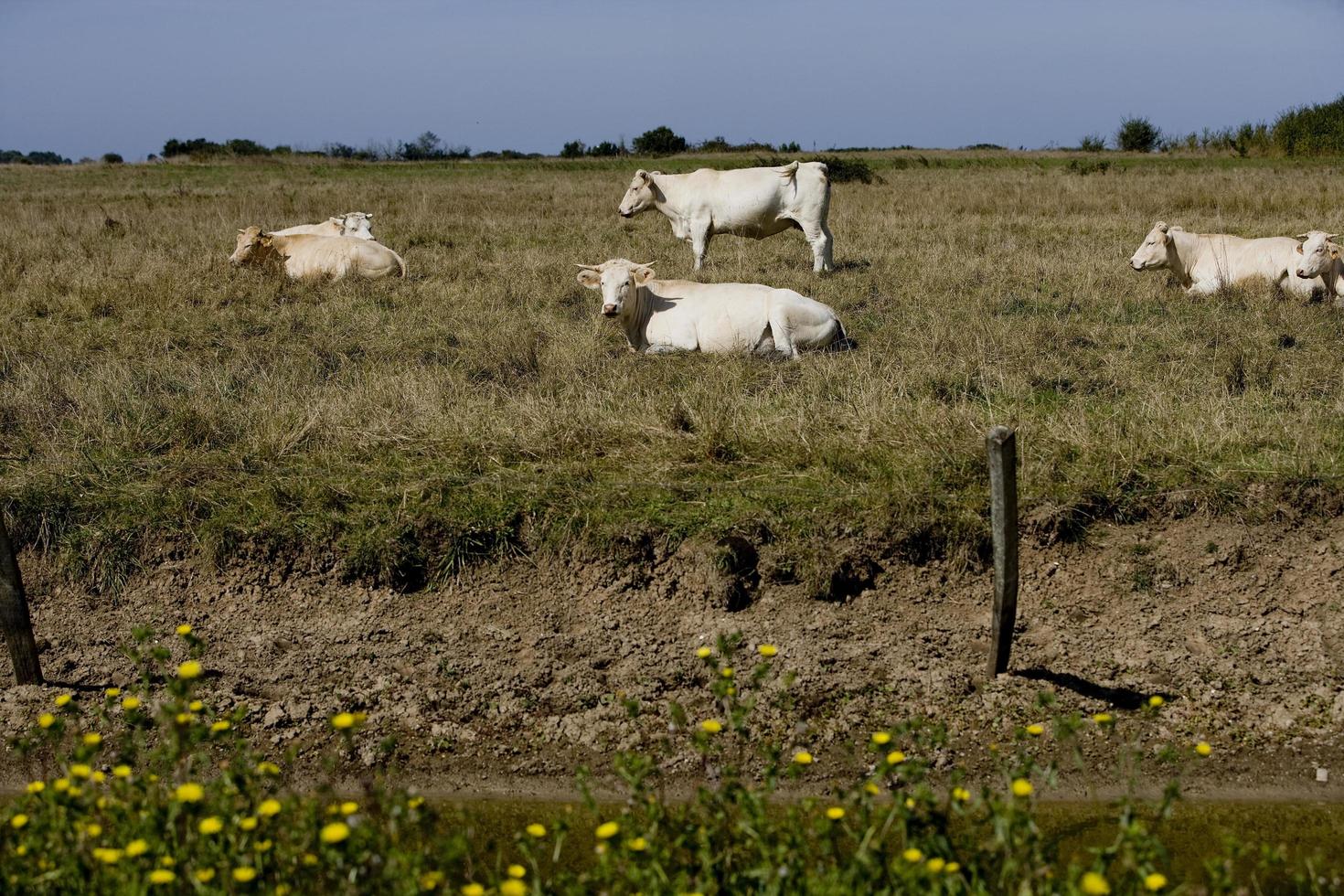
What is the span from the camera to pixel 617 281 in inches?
409

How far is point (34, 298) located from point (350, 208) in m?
11.4

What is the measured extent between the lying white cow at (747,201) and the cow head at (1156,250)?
3.78 meters

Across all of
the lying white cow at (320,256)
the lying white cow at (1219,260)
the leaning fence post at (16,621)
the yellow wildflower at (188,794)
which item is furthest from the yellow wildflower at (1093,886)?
the lying white cow at (320,256)

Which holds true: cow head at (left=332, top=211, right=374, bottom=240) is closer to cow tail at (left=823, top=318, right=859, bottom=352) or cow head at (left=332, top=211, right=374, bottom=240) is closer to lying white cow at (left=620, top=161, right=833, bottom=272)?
lying white cow at (left=620, top=161, right=833, bottom=272)

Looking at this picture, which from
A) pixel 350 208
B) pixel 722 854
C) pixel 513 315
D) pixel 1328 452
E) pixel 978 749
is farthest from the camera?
pixel 350 208

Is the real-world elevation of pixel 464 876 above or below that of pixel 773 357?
below

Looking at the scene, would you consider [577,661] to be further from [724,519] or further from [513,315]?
[513,315]

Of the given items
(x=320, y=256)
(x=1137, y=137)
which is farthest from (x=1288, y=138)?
(x=320, y=256)

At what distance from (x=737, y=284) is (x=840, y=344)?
1.05 m

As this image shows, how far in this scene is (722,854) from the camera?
12.3 feet

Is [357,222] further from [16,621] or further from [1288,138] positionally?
[1288,138]

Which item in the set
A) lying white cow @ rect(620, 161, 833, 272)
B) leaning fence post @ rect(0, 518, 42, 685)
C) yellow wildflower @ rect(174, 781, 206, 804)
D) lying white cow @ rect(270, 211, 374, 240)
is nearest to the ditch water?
yellow wildflower @ rect(174, 781, 206, 804)

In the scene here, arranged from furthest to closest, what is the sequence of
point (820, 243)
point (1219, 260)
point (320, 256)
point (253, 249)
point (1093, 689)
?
point (820, 243), point (253, 249), point (320, 256), point (1219, 260), point (1093, 689)

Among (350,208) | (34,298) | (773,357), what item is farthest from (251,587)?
(350,208)
